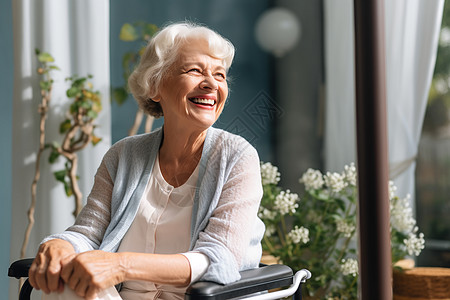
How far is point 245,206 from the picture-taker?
1.38 meters

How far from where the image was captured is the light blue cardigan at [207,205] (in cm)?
133

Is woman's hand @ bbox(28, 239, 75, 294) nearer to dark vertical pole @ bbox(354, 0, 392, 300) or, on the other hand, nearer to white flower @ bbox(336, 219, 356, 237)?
dark vertical pole @ bbox(354, 0, 392, 300)

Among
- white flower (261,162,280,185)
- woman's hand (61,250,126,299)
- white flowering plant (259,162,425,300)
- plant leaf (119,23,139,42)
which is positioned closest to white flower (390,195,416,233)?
white flowering plant (259,162,425,300)

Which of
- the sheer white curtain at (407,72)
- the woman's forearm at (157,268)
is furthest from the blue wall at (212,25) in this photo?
the woman's forearm at (157,268)

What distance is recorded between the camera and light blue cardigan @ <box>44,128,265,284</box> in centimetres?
133

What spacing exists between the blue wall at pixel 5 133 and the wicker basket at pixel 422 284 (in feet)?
6.51

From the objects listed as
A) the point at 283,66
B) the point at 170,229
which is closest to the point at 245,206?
the point at 170,229

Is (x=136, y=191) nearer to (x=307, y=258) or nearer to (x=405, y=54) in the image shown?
(x=307, y=258)

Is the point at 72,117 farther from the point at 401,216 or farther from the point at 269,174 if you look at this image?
the point at 401,216

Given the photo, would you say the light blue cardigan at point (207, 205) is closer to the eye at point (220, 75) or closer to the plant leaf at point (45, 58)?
the eye at point (220, 75)

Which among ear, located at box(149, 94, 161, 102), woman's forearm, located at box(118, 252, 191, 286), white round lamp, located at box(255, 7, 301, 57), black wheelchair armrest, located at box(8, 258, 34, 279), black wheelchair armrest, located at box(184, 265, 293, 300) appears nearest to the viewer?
black wheelchair armrest, located at box(184, 265, 293, 300)

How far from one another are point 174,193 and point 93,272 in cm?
38

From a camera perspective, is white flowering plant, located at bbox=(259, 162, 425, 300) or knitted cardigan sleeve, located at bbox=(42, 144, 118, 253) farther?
white flowering plant, located at bbox=(259, 162, 425, 300)

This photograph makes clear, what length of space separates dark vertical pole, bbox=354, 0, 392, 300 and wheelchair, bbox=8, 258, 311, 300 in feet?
0.65
